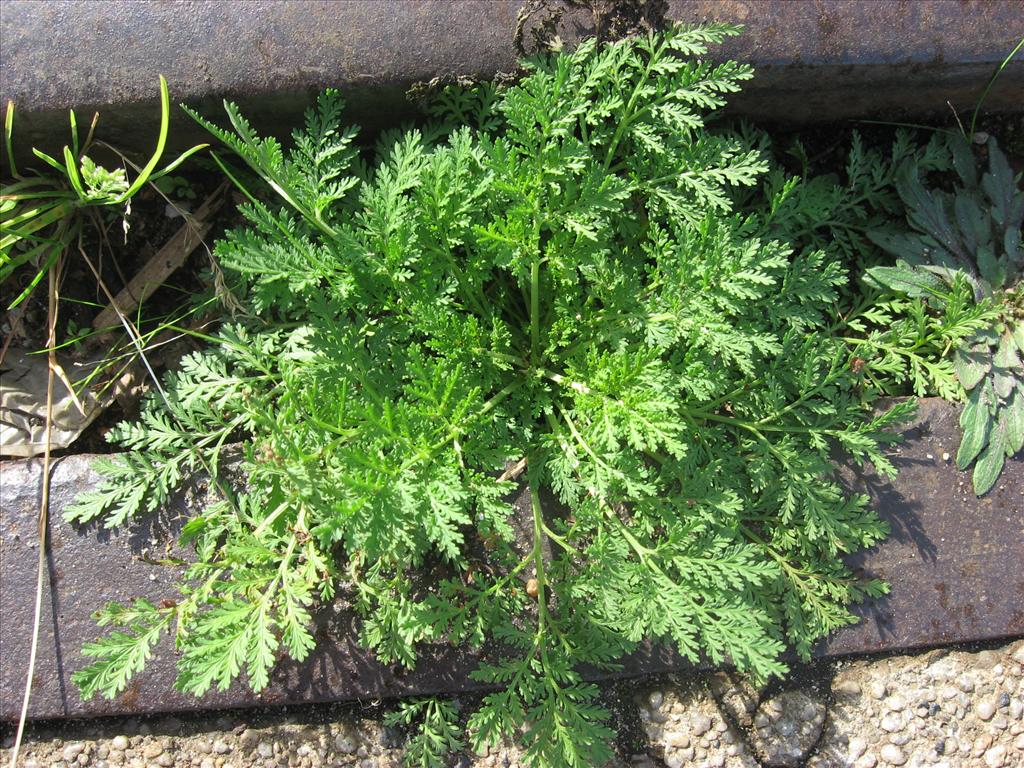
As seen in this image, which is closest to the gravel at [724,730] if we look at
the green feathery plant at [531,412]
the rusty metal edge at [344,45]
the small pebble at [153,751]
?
the small pebble at [153,751]

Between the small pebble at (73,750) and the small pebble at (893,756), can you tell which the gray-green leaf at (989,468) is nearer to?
the small pebble at (893,756)

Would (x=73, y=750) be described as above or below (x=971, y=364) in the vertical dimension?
below

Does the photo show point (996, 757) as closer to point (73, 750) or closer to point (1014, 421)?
point (1014, 421)

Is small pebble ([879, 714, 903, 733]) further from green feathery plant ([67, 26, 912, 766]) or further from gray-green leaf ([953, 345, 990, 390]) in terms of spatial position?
gray-green leaf ([953, 345, 990, 390])

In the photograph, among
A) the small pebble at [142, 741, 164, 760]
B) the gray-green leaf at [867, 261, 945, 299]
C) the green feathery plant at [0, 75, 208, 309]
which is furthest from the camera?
the gray-green leaf at [867, 261, 945, 299]

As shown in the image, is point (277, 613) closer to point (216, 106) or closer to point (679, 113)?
point (216, 106)

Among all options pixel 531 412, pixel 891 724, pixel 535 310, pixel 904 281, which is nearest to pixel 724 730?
pixel 891 724

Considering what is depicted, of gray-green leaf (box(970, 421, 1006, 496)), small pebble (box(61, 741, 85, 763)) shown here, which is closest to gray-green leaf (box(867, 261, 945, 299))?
gray-green leaf (box(970, 421, 1006, 496))
